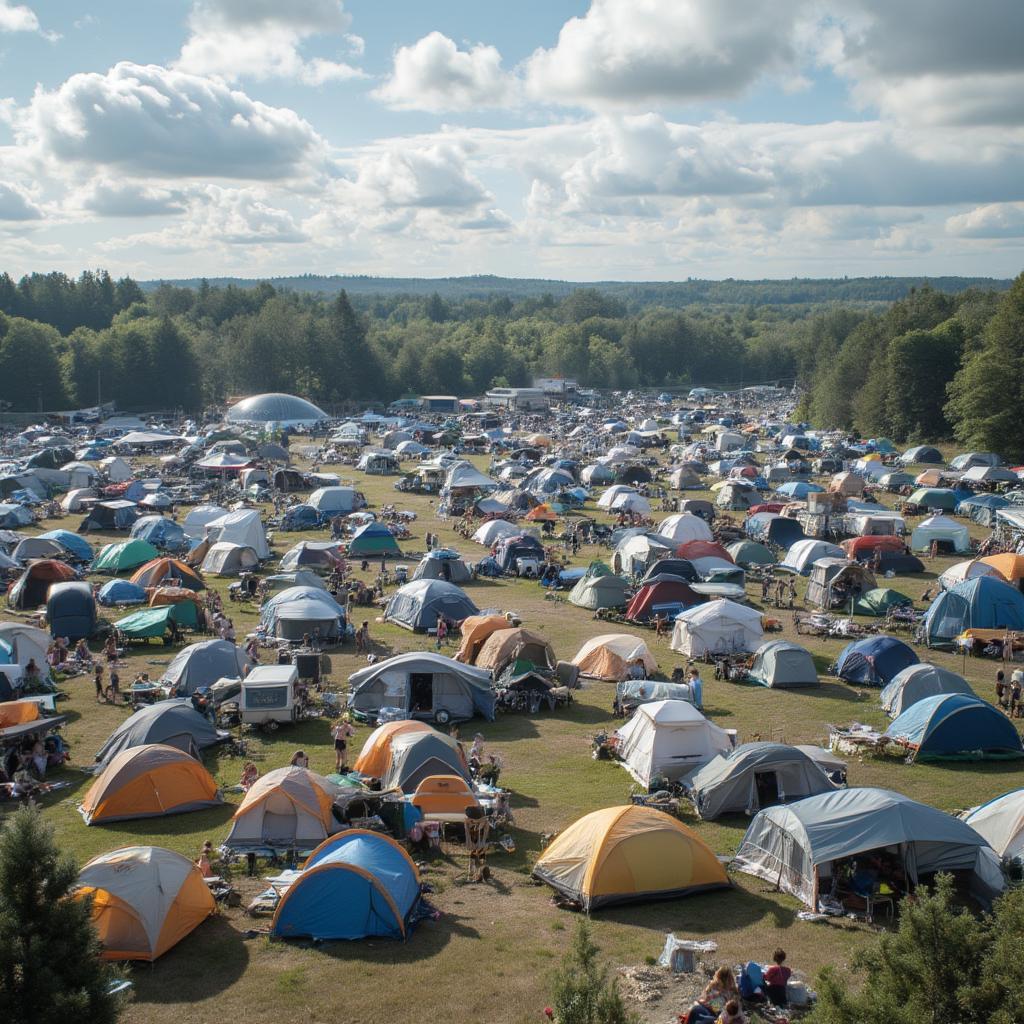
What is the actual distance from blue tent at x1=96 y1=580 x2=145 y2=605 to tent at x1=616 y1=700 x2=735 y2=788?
55.5 feet

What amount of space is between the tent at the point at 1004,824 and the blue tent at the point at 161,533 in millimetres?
28459

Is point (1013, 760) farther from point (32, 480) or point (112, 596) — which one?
point (32, 480)

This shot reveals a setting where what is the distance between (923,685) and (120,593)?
793 inches

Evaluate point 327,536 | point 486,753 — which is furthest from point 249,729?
point 327,536

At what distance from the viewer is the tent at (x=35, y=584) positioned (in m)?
→ 29.0

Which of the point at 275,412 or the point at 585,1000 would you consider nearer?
the point at 585,1000

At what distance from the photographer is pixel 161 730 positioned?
16.9 m

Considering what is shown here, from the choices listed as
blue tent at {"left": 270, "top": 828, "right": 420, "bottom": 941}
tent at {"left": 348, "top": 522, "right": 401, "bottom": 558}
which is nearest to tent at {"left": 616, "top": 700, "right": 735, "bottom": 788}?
blue tent at {"left": 270, "top": 828, "right": 420, "bottom": 941}

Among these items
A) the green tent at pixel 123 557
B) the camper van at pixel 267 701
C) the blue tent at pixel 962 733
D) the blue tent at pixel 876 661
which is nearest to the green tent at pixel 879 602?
the blue tent at pixel 876 661

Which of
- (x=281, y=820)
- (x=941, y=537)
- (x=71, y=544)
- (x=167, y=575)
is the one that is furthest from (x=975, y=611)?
(x=71, y=544)

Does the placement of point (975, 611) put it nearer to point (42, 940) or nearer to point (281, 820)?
point (281, 820)

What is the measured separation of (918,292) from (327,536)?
6946 cm

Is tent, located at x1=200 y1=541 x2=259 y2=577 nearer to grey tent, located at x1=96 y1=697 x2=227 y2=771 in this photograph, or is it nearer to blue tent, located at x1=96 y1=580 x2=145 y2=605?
blue tent, located at x1=96 y1=580 x2=145 y2=605

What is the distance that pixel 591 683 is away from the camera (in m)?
22.6
